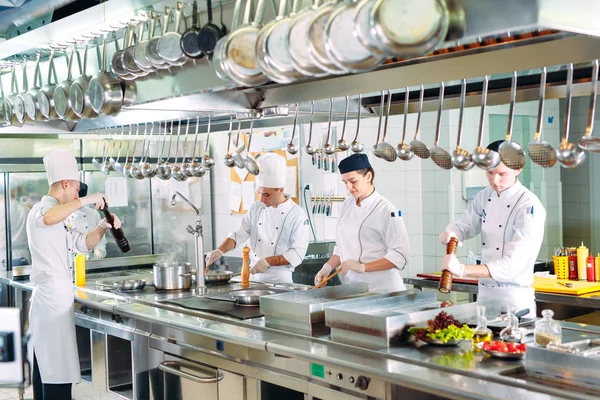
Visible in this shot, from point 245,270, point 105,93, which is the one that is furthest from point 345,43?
point 245,270

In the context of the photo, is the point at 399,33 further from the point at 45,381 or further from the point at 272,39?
the point at 45,381

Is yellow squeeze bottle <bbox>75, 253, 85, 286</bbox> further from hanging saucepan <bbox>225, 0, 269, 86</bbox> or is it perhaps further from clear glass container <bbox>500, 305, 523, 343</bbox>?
clear glass container <bbox>500, 305, 523, 343</bbox>

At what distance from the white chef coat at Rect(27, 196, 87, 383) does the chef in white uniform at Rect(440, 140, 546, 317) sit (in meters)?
2.44

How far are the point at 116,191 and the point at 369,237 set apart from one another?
356 centimetres

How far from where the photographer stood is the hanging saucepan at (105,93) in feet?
12.0

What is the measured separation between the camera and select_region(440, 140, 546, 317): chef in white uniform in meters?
3.79

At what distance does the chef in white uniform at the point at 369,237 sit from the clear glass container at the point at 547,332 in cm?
157

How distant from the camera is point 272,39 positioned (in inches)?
96.3

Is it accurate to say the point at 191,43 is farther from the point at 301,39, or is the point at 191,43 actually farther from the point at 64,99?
the point at 64,99

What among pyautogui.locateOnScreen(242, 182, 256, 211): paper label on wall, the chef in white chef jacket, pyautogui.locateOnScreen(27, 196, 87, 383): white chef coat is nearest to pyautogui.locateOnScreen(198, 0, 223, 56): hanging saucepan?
pyautogui.locateOnScreen(27, 196, 87, 383): white chef coat

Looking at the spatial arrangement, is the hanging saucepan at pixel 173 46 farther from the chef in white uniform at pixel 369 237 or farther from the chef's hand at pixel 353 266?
the chef's hand at pixel 353 266

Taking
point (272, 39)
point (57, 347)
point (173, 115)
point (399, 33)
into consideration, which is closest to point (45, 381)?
point (57, 347)

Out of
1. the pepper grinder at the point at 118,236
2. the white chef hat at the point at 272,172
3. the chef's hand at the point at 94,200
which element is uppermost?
the white chef hat at the point at 272,172

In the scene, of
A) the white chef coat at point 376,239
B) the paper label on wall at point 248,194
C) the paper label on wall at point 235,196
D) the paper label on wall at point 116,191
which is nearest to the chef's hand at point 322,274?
the white chef coat at point 376,239
